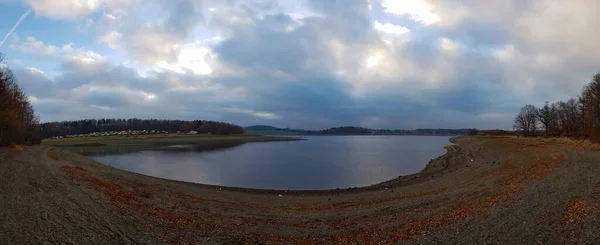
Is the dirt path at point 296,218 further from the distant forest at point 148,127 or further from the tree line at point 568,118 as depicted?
the distant forest at point 148,127

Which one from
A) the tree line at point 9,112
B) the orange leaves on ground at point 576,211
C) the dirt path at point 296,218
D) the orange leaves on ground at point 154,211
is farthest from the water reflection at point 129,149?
the orange leaves on ground at point 576,211

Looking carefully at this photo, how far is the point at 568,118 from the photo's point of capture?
70.8 m

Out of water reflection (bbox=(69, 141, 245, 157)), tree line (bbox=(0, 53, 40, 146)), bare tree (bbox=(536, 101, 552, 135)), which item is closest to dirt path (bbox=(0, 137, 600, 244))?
tree line (bbox=(0, 53, 40, 146))

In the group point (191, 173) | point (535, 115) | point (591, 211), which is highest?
point (535, 115)

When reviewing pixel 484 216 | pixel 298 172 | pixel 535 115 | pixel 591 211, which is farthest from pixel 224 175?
pixel 535 115

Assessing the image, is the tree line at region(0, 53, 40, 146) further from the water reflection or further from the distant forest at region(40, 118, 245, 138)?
the distant forest at region(40, 118, 245, 138)

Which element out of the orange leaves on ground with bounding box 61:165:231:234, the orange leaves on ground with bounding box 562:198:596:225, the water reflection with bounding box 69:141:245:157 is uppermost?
the orange leaves on ground with bounding box 562:198:596:225

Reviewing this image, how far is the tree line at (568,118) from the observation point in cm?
3925

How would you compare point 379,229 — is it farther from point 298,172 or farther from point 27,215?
point 298,172

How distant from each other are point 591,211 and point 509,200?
3.13 metres

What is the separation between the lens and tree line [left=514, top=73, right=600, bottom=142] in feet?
129

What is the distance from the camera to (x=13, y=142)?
41.4m

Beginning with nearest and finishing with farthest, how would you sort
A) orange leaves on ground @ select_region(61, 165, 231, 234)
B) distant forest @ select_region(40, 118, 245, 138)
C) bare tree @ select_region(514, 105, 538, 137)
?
1. orange leaves on ground @ select_region(61, 165, 231, 234)
2. bare tree @ select_region(514, 105, 538, 137)
3. distant forest @ select_region(40, 118, 245, 138)

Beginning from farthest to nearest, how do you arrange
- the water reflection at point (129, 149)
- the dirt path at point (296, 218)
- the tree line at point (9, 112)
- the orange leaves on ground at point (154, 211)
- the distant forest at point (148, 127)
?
the distant forest at point (148, 127) → the water reflection at point (129, 149) → the tree line at point (9, 112) → the orange leaves on ground at point (154, 211) → the dirt path at point (296, 218)
